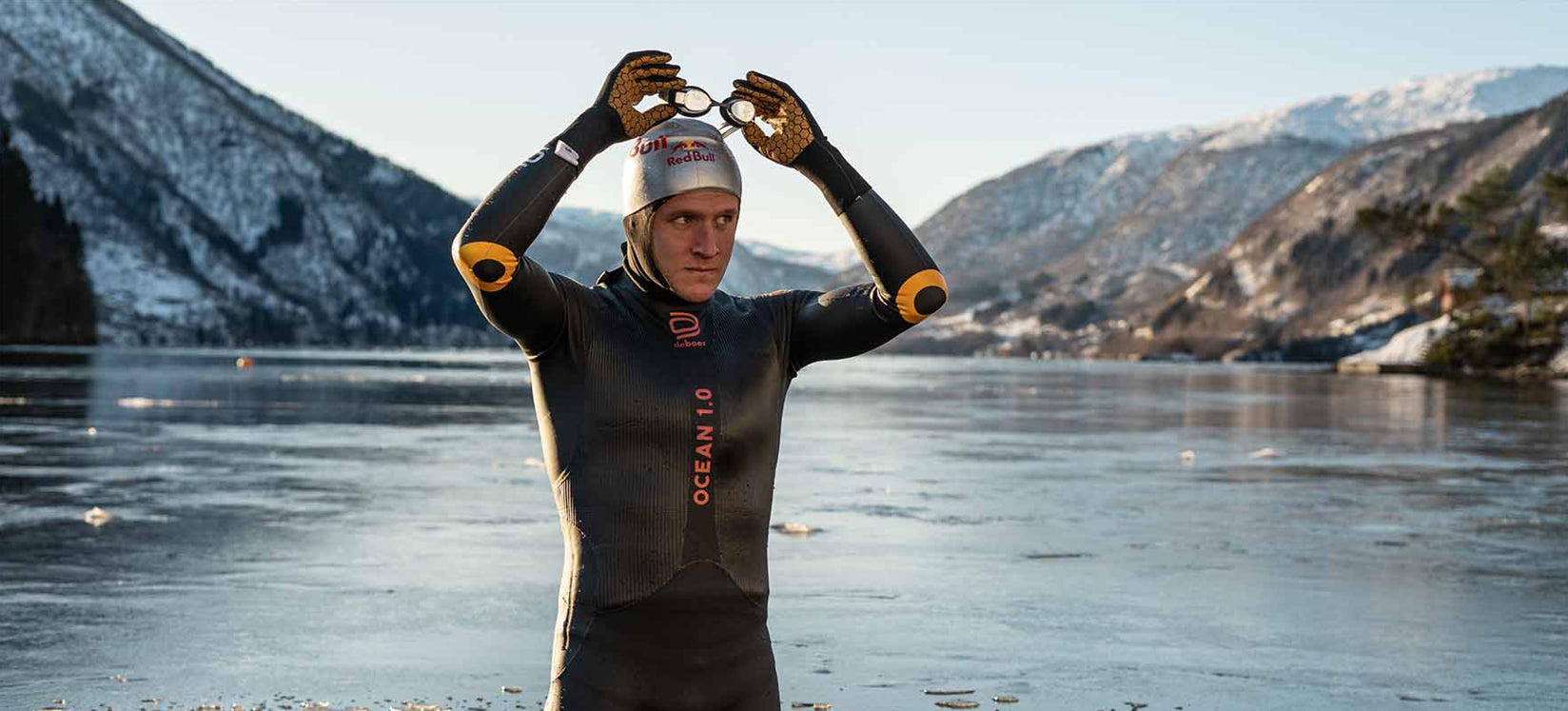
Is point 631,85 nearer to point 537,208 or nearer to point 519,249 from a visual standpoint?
point 537,208

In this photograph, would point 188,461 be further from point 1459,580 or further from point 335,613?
point 1459,580

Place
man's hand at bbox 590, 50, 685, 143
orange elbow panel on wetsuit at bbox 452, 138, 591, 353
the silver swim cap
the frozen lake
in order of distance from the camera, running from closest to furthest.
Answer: orange elbow panel on wetsuit at bbox 452, 138, 591, 353 → the silver swim cap → man's hand at bbox 590, 50, 685, 143 → the frozen lake

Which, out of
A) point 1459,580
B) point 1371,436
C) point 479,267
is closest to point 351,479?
point 1459,580

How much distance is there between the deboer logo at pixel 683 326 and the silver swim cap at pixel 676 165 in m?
0.31

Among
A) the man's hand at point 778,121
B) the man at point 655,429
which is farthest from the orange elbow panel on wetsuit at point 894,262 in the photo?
the man at point 655,429

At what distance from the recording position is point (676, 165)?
4430 mm

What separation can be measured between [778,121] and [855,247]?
440 mm

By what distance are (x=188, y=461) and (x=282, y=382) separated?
49745 millimetres

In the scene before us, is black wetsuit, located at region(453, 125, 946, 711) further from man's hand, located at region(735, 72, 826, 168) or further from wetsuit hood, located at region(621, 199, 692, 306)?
man's hand, located at region(735, 72, 826, 168)

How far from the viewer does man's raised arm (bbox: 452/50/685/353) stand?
4.22 meters

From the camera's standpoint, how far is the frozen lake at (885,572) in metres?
11.6

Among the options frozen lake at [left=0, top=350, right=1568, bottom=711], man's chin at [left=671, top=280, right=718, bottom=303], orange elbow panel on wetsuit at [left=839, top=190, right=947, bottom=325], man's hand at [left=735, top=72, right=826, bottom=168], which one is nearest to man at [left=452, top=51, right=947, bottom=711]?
man's chin at [left=671, top=280, right=718, bottom=303]

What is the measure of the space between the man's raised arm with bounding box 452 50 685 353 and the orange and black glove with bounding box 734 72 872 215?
8.9 inches

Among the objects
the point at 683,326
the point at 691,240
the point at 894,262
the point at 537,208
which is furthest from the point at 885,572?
the point at 537,208
